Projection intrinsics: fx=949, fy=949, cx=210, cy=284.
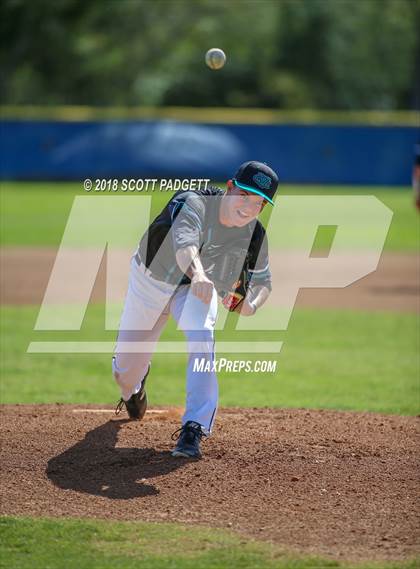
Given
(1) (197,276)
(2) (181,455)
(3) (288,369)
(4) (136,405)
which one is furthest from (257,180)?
(3) (288,369)

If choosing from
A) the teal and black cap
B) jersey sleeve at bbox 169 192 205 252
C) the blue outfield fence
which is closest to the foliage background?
the blue outfield fence

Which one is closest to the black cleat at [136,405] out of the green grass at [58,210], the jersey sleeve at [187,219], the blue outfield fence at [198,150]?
the jersey sleeve at [187,219]

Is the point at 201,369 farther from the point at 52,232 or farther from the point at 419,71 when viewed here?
the point at 419,71

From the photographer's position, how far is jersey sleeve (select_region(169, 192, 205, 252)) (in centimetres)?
680

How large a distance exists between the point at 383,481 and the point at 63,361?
6724mm

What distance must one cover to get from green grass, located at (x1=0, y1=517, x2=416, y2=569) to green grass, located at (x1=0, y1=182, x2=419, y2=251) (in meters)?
18.4

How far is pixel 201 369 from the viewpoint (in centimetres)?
698

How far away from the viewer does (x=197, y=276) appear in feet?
21.6

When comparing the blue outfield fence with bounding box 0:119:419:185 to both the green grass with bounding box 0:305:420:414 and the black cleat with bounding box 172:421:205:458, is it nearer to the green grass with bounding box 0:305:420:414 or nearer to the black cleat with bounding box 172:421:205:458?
the green grass with bounding box 0:305:420:414

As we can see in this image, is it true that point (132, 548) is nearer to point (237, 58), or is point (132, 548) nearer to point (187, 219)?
point (187, 219)

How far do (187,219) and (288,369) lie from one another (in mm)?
5722

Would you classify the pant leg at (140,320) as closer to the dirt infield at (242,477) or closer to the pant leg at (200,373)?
Result: the pant leg at (200,373)

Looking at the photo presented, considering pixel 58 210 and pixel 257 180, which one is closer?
pixel 257 180

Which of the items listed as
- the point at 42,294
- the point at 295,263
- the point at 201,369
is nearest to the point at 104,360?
the point at 42,294
